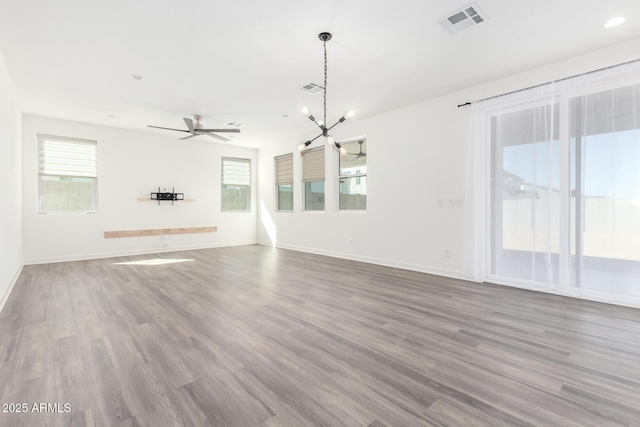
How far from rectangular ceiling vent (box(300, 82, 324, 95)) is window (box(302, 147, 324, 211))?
250cm

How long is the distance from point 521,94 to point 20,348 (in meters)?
6.00

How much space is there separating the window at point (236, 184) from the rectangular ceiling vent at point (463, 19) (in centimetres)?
692

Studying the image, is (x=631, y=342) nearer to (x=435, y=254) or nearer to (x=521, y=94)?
(x=435, y=254)

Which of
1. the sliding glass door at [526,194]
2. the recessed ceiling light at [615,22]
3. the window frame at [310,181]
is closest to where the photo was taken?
the recessed ceiling light at [615,22]

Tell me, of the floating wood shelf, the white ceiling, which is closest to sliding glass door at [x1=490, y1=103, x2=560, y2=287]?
the white ceiling

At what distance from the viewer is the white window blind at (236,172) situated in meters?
8.61

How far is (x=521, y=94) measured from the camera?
3982 millimetres

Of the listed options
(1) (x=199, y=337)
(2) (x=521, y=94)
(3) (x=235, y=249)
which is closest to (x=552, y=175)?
(2) (x=521, y=94)

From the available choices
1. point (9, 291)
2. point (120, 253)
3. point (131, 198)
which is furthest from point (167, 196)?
point (9, 291)

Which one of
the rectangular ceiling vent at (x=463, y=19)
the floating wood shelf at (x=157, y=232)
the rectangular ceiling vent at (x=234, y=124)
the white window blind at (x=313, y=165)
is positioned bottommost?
the floating wood shelf at (x=157, y=232)

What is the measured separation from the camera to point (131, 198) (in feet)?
22.7

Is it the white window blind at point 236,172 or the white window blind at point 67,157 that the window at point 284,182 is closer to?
the white window blind at point 236,172

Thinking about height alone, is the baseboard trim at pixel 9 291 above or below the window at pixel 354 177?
below

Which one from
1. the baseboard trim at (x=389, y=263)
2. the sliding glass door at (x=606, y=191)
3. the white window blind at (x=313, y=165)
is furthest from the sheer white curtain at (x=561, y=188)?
the white window blind at (x=313, y=165)
